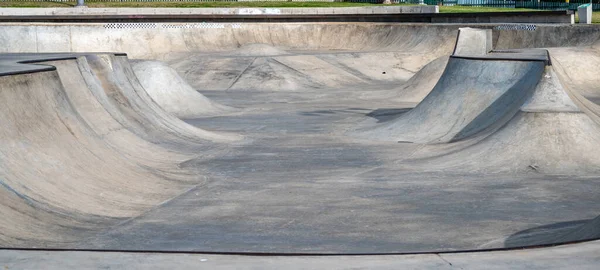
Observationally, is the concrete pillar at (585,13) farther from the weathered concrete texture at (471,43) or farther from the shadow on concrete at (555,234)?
the shadow on concrete at (555,234)

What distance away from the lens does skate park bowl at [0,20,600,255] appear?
328 inches

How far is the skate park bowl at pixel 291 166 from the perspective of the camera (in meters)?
8.33

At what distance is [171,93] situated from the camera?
20.8 metres

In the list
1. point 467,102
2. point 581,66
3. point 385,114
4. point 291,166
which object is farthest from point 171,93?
point 581,66

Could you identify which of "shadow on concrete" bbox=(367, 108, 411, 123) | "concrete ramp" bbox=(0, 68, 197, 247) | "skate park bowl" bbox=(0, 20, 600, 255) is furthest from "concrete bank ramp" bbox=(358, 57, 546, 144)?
"concrete ramp" bbox=(0, 68, 197, 247)

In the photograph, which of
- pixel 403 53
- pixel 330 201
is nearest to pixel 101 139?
pixel 330 201

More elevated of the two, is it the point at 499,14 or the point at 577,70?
the point at 499,14

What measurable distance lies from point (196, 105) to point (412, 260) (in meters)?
15.7

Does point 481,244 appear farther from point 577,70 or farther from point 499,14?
point 499,14

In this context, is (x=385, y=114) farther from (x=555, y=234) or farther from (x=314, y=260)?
(x=314, y=260)

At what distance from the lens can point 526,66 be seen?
14.4 m

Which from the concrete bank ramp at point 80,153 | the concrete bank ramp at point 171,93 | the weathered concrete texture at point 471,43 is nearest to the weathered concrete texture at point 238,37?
the weathered concrete texture at point 471,43

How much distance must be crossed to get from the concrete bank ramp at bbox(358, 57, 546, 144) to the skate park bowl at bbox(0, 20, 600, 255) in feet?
0.12

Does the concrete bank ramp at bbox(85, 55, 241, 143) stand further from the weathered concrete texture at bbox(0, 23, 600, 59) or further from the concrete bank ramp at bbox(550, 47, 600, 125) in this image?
the weathered concrete texture at bbox(0, 23, 600, 59)
